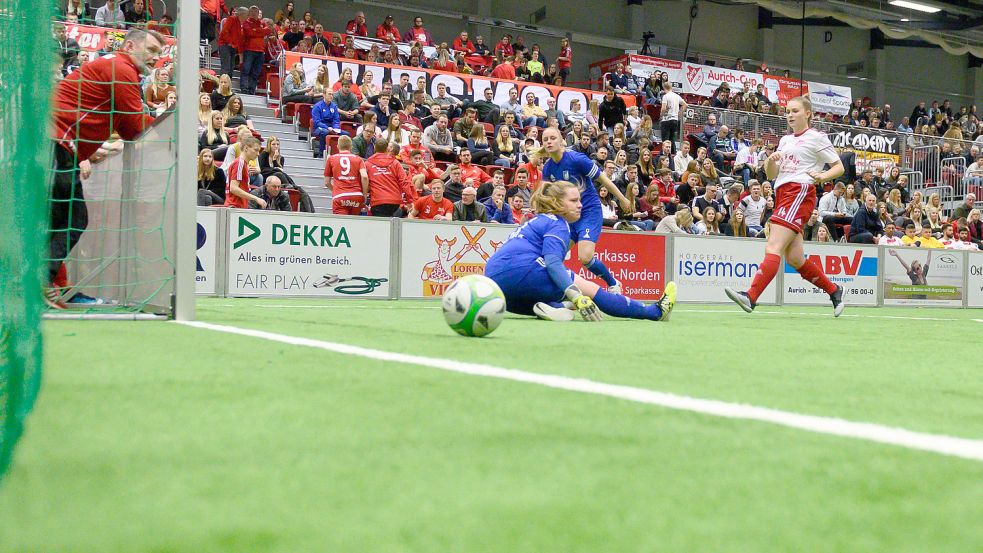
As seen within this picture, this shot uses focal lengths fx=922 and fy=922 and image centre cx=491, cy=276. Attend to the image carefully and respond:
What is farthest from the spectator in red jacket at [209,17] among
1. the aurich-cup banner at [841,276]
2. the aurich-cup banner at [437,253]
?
the aurich-cup banner at [841,276]

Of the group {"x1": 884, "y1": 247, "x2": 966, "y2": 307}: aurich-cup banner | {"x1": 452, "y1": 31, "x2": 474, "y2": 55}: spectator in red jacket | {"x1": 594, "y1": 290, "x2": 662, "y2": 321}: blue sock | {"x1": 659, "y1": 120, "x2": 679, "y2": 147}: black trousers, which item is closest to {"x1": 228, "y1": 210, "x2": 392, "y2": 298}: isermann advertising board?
{"x1": 594, "y1": 290, "x2": 662, "y2": 321}: blue sock

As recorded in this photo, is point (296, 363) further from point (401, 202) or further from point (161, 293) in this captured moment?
point (401, 202)

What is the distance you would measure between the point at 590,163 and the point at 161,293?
3.91 meters

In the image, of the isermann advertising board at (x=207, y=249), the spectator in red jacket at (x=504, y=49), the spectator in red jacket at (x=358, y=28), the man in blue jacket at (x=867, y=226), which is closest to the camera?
the isermann advertising board at (x=207, y=249)

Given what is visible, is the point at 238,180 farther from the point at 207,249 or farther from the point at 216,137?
the point at 216,137

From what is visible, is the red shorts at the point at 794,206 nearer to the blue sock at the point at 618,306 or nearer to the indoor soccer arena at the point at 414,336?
the indoor soccer arena at the point at 414,336

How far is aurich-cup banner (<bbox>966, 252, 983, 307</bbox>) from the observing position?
611 inches

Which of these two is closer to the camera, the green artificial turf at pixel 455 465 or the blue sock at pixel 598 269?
the green artificial turf at pixel 455 465

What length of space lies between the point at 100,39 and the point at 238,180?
3384 mm

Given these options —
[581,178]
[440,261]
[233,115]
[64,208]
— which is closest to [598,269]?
[581,178]

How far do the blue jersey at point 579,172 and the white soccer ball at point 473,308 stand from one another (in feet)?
11.7

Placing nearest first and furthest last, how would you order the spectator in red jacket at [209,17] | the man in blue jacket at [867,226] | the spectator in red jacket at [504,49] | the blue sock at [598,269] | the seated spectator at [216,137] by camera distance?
the blue sock at [598,269] → the seated spectator at [216,137] → the man in blue jacket at [867,226] → the spectator in red jacket at [209,17] → the spectator in red jacket at [504,49]

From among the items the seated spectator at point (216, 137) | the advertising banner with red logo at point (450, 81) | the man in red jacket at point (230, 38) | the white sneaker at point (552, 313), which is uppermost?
the man in red jacket at point (230, 38)

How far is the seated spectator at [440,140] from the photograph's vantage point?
15.5m
